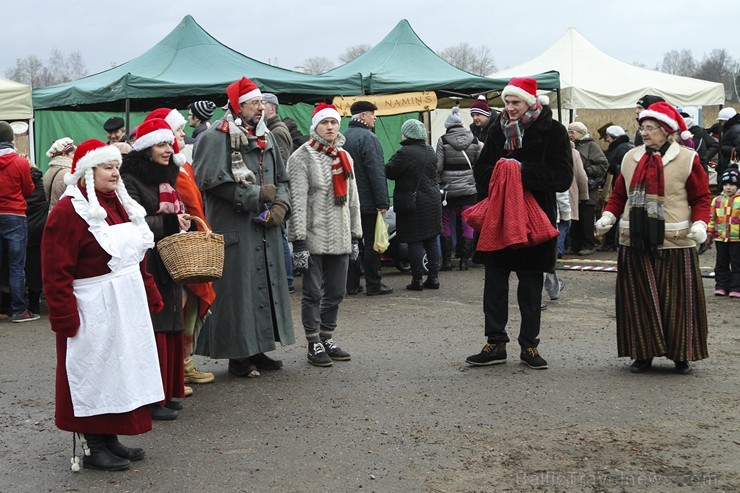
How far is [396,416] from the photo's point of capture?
19.5 feet

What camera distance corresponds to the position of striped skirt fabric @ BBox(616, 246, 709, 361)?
6.89 m

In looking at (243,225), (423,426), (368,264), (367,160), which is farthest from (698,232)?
(368,264)

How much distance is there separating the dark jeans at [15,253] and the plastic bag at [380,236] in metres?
3.78

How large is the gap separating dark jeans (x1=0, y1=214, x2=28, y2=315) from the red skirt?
5.60m

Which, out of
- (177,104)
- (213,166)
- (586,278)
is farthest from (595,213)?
(213,166)

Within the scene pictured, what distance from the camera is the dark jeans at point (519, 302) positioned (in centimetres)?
713

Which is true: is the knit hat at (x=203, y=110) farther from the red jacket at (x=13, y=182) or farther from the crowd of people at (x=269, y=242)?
the crowd of people at (x=269, y=242)

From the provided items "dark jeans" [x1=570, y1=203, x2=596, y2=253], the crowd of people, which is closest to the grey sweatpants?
the crowd of people

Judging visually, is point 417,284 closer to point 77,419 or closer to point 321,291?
point 321,291

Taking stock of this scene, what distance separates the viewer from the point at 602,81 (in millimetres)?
20859

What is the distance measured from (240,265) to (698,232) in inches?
127

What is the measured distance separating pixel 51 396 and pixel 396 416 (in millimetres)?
2537

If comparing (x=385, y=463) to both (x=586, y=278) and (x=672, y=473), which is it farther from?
(x=586, y=278)

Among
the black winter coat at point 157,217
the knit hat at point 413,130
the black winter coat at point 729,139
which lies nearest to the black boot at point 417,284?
the knit hat at point 413,130
